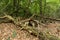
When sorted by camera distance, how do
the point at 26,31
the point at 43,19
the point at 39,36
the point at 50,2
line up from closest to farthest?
the point at 39,36 → the point at 26,31 → the point at 43,19 → the point at 50,2

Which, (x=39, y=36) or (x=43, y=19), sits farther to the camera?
(x=43, y=19)

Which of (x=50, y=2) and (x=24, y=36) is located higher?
(x=50, y=2)

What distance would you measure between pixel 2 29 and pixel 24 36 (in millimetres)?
925

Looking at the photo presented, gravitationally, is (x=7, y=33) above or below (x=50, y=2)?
below

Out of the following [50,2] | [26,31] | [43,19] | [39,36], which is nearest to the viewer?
[39,36]

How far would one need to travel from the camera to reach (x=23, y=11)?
7992 mm

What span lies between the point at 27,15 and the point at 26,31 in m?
1.99

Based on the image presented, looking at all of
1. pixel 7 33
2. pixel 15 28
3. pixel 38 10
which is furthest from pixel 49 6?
pixel 7 33

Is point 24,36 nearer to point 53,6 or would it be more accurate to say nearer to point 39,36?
point 39,36

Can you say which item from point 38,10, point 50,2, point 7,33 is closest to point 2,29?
point 7,33

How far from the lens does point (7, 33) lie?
5.71 meters

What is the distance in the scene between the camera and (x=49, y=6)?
870cm

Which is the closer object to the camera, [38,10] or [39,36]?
[39,36]

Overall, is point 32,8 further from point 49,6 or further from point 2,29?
point 2,29
